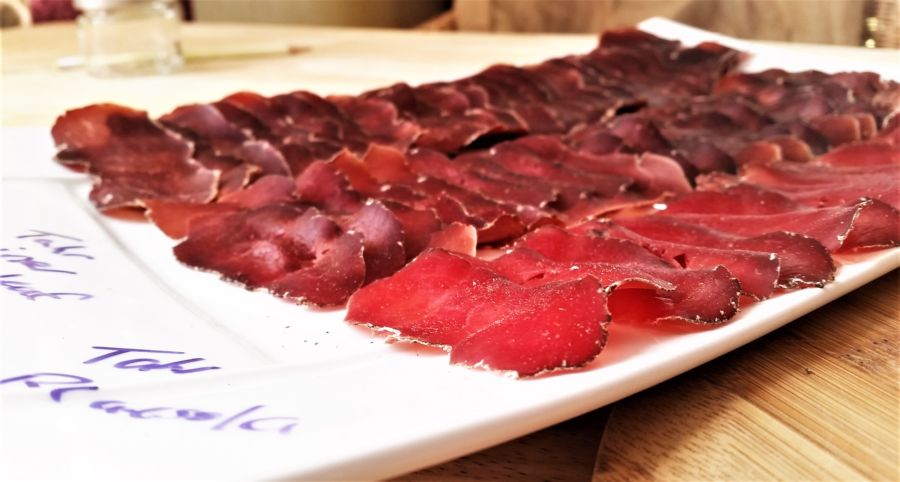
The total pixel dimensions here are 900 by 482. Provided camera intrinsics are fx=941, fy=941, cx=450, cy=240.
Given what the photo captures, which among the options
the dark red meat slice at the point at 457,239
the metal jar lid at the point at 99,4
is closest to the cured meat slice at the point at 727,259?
the dark red meat slice at the point at 457,239

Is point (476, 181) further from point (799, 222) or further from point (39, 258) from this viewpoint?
point (39, 258)

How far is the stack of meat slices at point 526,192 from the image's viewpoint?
2.48ft

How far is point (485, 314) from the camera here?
74 cm

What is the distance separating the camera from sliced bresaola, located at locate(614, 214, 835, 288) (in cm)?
80

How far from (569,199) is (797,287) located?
346 mm

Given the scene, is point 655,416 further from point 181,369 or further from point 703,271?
point 181,369

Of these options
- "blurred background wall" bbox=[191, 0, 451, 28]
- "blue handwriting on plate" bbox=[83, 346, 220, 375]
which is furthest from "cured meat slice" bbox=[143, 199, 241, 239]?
"blurred background wall" bbox=[191, 0, 451, 28]

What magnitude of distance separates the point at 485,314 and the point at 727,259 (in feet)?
0.74

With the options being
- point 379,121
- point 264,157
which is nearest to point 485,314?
point 264,157

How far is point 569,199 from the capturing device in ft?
3.58

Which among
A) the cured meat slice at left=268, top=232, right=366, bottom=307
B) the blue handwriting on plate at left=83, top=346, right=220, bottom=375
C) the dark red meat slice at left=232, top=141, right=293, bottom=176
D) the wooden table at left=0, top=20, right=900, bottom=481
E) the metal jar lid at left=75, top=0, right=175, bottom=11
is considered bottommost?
the wooden table at left=0, top=20, right=900, bottom=481

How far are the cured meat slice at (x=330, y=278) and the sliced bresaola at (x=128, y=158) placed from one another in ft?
0.99

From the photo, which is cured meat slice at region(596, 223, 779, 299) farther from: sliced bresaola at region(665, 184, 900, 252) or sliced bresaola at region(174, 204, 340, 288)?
sliced bresaola at region(174, 204, 340, 288)

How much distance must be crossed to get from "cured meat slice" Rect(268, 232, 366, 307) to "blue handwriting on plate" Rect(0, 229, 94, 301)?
7.4 inches
